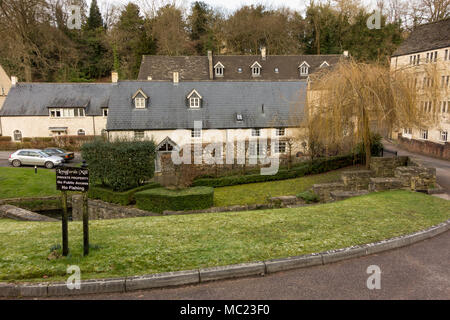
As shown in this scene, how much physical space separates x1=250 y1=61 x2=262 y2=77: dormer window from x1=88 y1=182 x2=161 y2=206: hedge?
31151mm

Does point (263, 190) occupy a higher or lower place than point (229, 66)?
lower

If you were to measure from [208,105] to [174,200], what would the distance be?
1581 centimetres

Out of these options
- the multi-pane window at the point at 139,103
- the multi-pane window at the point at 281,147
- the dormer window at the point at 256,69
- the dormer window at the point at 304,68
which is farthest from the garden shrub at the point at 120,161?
the dormer window at the point at 304,68

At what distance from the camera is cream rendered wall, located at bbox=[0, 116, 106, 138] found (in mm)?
38125

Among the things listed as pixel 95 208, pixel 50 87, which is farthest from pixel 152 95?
pixel 50 87

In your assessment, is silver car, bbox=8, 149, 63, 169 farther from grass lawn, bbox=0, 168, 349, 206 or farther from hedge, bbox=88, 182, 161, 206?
hedge, bbox=88, 182, 161, 206

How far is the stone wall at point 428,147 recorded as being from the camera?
26.0m

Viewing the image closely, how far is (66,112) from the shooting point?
3884cm

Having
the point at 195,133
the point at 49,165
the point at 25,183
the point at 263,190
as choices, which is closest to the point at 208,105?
the point at 195,133

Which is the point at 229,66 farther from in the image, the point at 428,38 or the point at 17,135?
the point at 17,135

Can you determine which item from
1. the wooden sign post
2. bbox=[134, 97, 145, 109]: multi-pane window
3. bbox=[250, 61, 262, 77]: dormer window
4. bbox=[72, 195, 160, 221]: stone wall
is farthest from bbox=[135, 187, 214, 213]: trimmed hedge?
bbox=[250, 61, 262, 77]: dormer window
